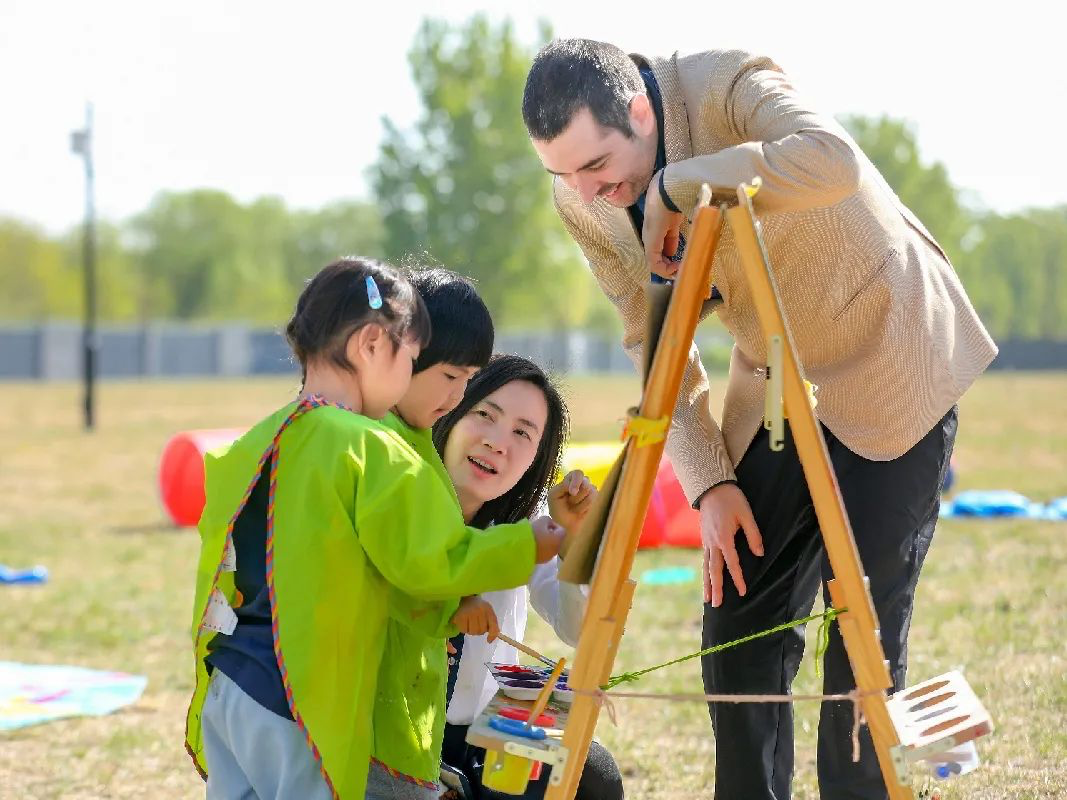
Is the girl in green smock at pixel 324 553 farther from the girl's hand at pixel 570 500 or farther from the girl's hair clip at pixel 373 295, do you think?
the girl's hand at pixel 570 500

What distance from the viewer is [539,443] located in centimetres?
350

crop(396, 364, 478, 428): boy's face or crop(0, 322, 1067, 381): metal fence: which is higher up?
crop(396, 364, 478, 428): boy's face

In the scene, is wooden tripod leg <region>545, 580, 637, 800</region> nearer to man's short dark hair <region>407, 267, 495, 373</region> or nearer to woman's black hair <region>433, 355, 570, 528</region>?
man's short dark hair <region>407, 267, 495, 373</region>

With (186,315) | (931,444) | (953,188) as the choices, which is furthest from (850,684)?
(186,315)

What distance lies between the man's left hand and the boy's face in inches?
21.8

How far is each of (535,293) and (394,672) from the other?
1661 inches

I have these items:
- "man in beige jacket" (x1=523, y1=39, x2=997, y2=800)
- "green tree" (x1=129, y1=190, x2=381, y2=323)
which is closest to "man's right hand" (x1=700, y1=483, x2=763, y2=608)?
"man in beige jacket" (x1=523, y1=39, x2=997, y2=800)

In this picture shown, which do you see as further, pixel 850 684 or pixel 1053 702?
pixel 1053 702

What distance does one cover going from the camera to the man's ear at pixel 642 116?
2.72 metres

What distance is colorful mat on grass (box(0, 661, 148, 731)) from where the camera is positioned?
199 inches

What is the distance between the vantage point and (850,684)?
3080mm

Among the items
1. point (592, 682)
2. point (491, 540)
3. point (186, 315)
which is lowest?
point (186, 315)

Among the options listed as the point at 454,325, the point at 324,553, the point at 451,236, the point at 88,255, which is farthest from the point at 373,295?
the point at 451,236

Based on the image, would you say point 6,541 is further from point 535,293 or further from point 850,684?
point 535,293
